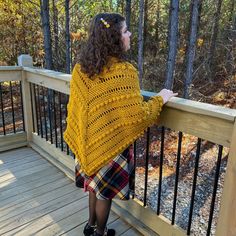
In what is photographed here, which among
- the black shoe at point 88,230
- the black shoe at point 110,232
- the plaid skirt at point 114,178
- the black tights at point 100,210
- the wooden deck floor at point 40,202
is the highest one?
the plaid skirt at point 114,178

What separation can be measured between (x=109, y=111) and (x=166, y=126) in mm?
377

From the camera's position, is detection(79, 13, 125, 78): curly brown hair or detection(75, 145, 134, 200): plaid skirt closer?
detection(79, 13, 125, 78): curly brown hair

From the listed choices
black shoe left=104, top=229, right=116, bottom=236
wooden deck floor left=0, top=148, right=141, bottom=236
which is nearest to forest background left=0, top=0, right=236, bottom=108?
wooden deck floor left=0, top=148, right=141, bottom=236

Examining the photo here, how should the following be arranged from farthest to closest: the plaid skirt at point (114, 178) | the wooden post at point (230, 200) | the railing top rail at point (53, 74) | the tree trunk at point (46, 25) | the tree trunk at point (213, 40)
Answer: the tree trunk at point (213, 40) → the tree trunk at point (46, 25) → the railing top rail at point (53, 74) → the plaid skirt at point (114, 178) → the wooden post at point (230, 200)

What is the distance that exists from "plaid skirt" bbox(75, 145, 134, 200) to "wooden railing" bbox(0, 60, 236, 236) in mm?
301

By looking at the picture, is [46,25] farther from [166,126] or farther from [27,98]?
[166,126]

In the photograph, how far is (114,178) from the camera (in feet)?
5.43

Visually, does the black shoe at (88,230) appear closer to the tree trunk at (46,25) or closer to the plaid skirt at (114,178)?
the plaid skirt at (114,178)

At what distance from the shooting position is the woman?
144cm

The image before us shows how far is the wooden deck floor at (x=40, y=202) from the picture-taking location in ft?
6.68

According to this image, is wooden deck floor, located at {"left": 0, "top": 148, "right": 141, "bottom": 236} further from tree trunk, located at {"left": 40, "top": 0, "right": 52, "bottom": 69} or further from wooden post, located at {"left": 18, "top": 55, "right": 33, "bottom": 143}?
tree trunk, located at {"left": 40, "top": 0, "right": 52, "bottom": 69}

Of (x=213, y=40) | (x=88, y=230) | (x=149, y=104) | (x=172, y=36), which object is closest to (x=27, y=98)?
(x=88, y=230)

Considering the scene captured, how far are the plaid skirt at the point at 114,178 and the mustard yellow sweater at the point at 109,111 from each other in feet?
0.17

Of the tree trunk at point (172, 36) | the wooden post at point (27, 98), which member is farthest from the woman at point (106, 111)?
the tree trunk at point (172, 36)
